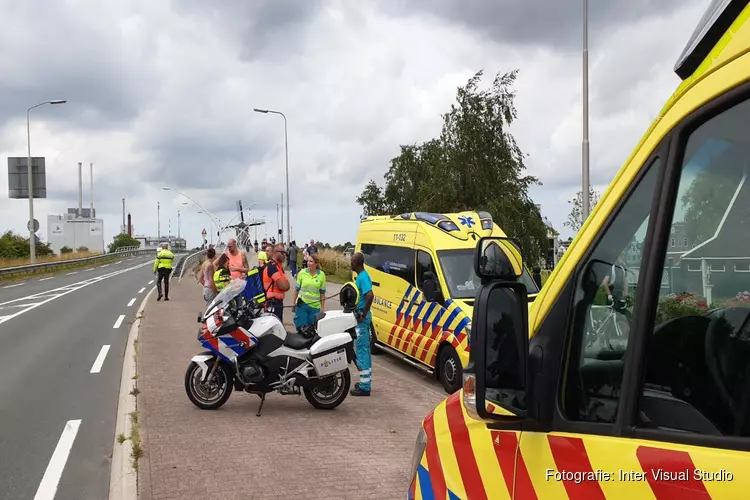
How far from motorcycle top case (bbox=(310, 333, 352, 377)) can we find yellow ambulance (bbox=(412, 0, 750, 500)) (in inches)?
224

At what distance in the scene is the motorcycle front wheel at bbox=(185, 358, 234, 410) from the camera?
7559mm

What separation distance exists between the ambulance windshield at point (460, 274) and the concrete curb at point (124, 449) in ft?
14.8

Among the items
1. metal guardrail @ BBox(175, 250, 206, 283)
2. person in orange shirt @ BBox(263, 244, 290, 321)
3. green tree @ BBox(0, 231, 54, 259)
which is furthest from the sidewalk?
green tree @ BBox(0, 231, 54, 259)

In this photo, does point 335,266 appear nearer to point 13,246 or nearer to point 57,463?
point 57,463

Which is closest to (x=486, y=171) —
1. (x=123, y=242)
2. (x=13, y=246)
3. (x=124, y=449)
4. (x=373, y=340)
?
(x=373, y=340)

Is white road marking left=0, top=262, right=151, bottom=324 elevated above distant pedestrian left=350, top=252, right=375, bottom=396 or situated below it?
below

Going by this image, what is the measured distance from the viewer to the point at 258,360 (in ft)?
25.0

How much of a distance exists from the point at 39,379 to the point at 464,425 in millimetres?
8739

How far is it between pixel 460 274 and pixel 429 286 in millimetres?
585

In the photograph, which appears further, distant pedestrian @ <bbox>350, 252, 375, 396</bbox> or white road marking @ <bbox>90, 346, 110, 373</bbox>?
white road marking @ <bbox>90, 346, 110, 373</bbox>

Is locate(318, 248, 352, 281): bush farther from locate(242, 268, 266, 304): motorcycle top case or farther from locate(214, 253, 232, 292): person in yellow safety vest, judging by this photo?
locate(242, 268, 266, 304): motorcycle top case

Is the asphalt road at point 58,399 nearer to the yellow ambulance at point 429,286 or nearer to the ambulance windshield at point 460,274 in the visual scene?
the yellow ambulance at point 429,286

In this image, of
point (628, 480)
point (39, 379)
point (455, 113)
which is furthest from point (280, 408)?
point (455, 113)

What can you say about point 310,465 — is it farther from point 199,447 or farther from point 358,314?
point 358,314
